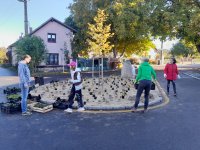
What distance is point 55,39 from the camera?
116ft

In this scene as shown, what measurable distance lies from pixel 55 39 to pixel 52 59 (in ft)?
9.78

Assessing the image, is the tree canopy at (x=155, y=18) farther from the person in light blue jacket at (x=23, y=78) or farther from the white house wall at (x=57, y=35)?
the person in light blue jacket at (x=23, y=78)

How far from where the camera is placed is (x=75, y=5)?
112 feet

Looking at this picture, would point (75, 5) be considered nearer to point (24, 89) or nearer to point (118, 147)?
point (24, 89)

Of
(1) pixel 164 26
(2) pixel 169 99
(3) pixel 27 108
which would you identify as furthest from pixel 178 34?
(3) pixel 27 108

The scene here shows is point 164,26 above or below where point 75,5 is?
below

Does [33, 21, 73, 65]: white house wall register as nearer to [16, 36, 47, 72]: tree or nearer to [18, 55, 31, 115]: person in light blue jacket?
[16, 36, 47, 72]: tree

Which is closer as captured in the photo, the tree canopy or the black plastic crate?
the black plastic crate

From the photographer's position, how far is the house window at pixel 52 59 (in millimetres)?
34725

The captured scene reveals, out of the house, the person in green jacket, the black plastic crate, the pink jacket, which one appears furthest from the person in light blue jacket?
the house

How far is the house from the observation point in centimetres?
3441

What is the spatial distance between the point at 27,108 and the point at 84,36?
26.8m

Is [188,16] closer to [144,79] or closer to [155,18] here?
[155,18]

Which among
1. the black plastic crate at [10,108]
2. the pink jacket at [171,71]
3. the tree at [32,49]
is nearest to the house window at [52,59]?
the tree at [32,49]
